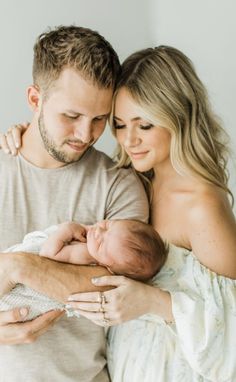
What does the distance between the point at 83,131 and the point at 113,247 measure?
0.40 metres

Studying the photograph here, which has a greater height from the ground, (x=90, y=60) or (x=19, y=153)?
(x=90, y=60)

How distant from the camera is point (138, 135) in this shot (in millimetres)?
2043

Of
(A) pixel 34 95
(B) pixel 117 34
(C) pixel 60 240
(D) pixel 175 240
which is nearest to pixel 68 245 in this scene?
(C) pixel 60 240

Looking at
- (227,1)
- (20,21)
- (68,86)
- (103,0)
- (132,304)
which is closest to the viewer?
(132,304)

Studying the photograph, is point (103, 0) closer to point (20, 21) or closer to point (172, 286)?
point (20, 21)

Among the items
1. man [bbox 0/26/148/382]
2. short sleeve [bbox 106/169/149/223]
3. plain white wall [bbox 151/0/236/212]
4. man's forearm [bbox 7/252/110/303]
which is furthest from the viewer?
plain white wall [bbox 151/0/236/212]

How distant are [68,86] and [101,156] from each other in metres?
0.35

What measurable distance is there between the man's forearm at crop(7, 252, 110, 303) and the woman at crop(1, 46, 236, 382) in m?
0.03

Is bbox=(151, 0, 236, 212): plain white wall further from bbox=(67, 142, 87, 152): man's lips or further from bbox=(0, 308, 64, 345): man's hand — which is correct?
bbox=(0, 308, 64, 345): man's hand

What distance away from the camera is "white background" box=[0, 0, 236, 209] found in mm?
2605

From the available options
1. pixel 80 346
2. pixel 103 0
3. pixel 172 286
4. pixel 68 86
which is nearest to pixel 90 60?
pixel 68 86

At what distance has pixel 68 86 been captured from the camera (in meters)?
1.90

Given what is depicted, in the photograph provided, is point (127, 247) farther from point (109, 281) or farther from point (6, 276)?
point (6, 276)

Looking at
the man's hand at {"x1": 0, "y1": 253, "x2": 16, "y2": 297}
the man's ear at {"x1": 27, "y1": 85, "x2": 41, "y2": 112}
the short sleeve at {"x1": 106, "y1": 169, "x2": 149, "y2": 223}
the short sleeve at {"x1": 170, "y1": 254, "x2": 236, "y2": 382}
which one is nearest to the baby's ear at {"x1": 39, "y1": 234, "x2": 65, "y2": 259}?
the man's hand at {"x1": 0, "y1": 253, "x2": 16, "y2": 297}
